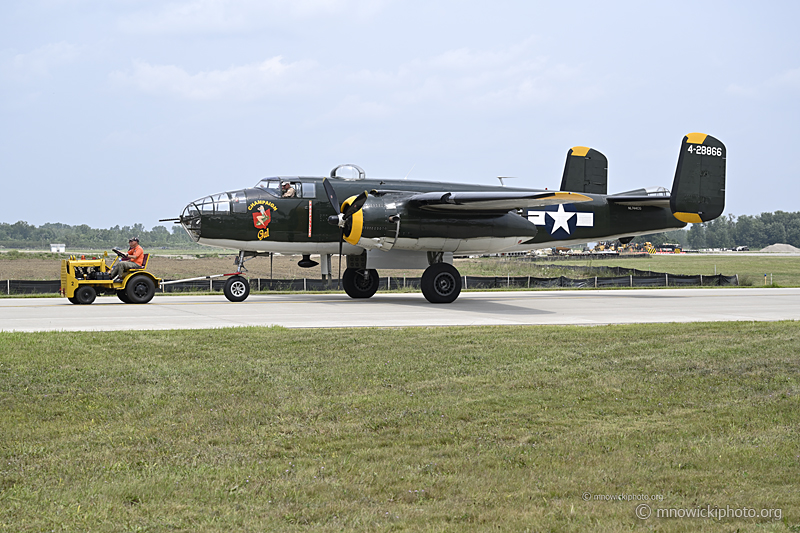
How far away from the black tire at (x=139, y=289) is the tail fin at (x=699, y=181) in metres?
18.7

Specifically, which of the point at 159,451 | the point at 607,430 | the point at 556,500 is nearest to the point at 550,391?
the point at 607,430

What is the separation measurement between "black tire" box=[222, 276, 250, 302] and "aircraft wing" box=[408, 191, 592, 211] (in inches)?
263

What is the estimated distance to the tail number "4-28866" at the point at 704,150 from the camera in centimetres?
2633

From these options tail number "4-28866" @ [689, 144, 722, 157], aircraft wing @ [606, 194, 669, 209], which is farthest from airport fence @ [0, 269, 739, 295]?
tail number "4-28866" @ [689, 144, 722, 157]

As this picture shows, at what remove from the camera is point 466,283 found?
35.9 metres

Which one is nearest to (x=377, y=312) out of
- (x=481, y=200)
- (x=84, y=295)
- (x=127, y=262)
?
(x=481, y=200)

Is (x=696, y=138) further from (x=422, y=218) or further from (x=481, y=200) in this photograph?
(x=422, y=218)

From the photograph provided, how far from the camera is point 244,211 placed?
23.6m

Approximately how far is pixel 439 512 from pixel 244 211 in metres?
19.7

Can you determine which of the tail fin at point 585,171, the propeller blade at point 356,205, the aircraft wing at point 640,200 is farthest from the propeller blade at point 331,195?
the aircraft wing at point 640,200

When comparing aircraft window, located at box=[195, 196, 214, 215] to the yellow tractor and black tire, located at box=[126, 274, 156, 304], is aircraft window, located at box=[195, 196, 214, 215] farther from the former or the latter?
black tire, located at box=[126, 274, 156, 304]

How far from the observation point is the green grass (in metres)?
5.05

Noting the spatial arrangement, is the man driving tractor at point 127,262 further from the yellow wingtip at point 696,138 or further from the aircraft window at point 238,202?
the yellow wingtip at point 696,138

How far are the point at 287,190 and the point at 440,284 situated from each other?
237 inches
